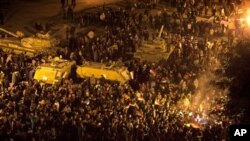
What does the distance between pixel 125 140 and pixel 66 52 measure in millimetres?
11176

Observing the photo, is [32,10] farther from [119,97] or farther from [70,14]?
[119,97]

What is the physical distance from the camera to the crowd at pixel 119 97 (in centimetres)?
2148

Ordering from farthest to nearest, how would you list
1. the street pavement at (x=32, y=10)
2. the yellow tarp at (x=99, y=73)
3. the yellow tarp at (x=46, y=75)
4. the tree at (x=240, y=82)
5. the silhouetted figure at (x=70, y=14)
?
the silhouetted figure at (x=70, y=14)
the street pavement at (x=32, y=10)
the yellow tarp at (x=99, y=73)
the yellow tarp at (x=46, y=75)
the tree at (x=240, y=82)

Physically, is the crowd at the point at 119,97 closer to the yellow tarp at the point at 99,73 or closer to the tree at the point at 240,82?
the yellow tarp at the point at 99,73

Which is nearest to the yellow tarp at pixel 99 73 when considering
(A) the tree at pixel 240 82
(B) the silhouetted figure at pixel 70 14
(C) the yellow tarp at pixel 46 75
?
(C) the yellow tarp at pixel 46 75

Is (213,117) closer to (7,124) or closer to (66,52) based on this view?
(7,124)

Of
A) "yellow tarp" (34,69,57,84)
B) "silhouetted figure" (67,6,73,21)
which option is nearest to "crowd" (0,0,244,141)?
"yellow tarp" (34,69,57,84)

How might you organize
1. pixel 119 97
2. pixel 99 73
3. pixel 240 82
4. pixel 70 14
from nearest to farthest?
pixel 240 82, pixel 119 97, pixel 99 73, pixel 70 14

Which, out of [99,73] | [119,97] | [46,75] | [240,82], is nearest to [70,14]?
[99,73]

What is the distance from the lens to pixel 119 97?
24750 millimetres

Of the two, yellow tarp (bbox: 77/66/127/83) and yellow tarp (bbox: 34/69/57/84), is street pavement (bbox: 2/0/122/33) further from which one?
yellow tarp (bbox: 34/69/57/84)

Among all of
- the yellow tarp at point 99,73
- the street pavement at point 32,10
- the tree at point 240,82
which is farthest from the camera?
the street pavement at point 32,10

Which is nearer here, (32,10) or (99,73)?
(99,73)

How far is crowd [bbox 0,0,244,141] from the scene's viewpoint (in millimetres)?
21484
